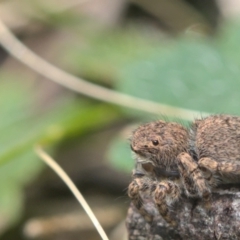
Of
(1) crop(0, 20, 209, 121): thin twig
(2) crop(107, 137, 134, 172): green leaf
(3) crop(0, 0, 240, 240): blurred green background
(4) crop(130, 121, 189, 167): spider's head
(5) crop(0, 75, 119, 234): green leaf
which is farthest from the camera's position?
(1) crop(0, 20, 209, 121): thin twig

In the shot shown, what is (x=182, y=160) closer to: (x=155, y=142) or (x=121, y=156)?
(x=155, y=142)

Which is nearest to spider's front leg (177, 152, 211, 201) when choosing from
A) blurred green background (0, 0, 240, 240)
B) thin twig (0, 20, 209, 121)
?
blurred green background (0, 0, 240, 240)

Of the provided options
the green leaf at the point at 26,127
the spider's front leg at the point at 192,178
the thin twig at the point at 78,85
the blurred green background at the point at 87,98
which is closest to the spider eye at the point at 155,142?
the spider's front leg at the point at 192,178

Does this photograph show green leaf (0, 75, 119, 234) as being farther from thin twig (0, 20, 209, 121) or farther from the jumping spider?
the jumping spider

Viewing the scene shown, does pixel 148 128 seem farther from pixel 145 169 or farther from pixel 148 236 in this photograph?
pixel 148 236

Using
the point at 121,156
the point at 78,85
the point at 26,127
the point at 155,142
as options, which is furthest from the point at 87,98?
the point at 155,142

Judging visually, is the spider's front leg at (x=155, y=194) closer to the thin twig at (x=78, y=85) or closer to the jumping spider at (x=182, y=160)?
the jumping spider at (x=182, y=160)
